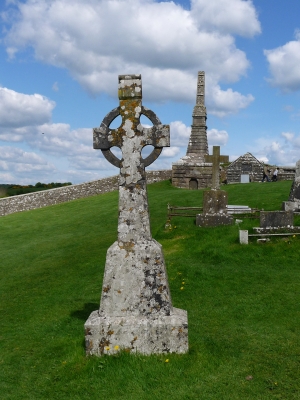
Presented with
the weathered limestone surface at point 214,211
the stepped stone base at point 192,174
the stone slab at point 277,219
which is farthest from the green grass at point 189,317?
the stepped stone base at point 192,174

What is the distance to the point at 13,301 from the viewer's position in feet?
35.5

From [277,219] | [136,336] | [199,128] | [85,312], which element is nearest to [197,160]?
[199,128]

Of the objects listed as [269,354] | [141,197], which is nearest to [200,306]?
[269,354]

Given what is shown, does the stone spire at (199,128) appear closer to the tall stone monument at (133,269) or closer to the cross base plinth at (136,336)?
the tall stone monument at (133,269)

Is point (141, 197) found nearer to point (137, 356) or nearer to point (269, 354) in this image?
point (137, 356)

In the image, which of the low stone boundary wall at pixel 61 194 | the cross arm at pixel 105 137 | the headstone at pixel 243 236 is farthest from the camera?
the low stone boundary wall at pixel 61 194

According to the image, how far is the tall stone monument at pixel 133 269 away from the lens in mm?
5969

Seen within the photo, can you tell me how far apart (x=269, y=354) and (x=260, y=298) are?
2.81 meters

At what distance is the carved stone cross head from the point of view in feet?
20.6

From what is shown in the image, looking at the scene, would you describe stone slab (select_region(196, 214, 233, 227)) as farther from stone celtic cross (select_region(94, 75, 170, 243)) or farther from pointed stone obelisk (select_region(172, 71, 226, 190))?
pointed stone obelisk (select_region(172, 71, 226, 190))

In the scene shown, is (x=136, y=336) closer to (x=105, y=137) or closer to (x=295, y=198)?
(x=105, y=137)

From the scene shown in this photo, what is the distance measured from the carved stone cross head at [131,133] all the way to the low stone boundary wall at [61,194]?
27.2 m

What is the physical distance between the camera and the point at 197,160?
1344 inches

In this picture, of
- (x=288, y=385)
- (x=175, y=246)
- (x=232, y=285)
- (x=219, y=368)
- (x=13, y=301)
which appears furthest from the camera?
(x=175, y=246)
